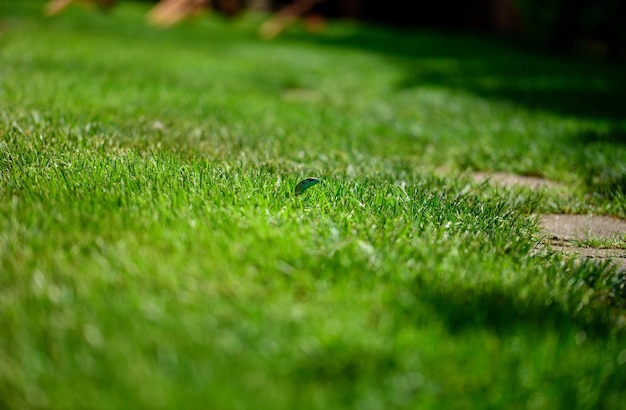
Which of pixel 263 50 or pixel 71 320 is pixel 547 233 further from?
pixel 263 50

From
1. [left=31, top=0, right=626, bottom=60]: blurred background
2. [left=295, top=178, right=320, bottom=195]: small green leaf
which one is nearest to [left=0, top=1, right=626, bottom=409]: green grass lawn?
[left=295, top=178, right=320, bottom=195]: small green leaf

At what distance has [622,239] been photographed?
2.40 meters

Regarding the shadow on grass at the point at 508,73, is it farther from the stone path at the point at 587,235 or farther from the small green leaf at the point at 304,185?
the small green leaf at the point at 304,185

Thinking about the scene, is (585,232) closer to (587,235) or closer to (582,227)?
(587,235)

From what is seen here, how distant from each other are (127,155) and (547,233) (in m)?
1.78

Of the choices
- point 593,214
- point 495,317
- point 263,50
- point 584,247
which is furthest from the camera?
point 263,50

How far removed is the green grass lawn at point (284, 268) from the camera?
130 centimetres

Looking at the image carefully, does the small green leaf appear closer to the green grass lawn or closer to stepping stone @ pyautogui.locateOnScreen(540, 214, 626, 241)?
the green grass lawn

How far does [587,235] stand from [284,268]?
1.38 metres

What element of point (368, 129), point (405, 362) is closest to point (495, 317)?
point (405, 362)

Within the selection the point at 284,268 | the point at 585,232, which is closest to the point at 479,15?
the point at 585,232

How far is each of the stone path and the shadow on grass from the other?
8.91ft

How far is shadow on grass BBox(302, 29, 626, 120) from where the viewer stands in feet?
18.9

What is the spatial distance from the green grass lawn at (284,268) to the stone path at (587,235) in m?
0.09
